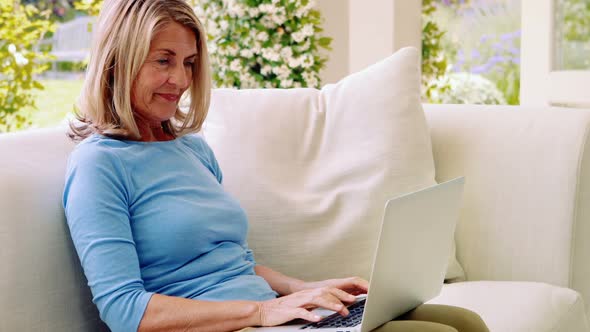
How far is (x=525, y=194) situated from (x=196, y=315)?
1.01 metres

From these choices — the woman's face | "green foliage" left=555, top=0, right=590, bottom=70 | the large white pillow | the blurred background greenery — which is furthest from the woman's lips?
"green foliage" left=555, top=0, right=590, bottom=70

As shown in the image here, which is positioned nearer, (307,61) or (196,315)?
(196,315)

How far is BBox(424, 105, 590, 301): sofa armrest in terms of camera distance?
2039 mm

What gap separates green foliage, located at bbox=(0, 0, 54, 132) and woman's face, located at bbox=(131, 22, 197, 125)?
166 centimetres

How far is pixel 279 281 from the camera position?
1771 millimetres

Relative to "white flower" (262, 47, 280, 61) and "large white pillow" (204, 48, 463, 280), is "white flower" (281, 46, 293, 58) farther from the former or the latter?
"large white pillow" (204, 48, 463, 280)

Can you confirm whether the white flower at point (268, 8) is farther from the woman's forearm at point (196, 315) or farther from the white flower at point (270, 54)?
the woman's forearm at point (196, 315)

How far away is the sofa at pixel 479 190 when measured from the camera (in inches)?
75.4

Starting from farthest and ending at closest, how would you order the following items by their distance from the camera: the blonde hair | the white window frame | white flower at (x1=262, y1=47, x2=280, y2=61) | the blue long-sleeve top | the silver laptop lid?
the white window frame < white flower at (x1=262, y1=47, x2=280, y2=61) < the blonde hair < the blue long-sleeve top < the silver laptop lid

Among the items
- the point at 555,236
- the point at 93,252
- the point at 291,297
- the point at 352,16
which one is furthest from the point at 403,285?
the point at 352,16

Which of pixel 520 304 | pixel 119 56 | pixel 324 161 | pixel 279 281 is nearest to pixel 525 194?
pixel 520 304

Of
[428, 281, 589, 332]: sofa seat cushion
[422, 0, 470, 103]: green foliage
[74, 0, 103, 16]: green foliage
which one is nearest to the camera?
[428, 281, 589, 332]: sofa seat cushion

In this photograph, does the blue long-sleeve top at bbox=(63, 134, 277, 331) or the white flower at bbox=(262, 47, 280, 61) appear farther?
the white flower at bbox=(262, 47, 280, 61)

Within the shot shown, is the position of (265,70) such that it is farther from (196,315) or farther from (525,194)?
(196,315)
